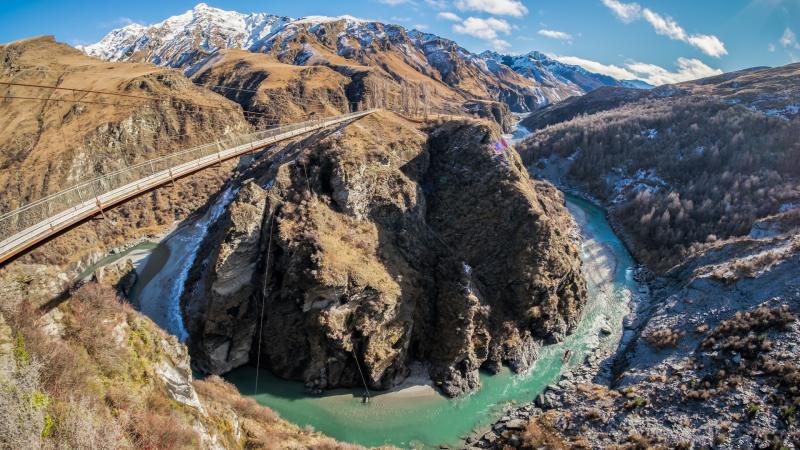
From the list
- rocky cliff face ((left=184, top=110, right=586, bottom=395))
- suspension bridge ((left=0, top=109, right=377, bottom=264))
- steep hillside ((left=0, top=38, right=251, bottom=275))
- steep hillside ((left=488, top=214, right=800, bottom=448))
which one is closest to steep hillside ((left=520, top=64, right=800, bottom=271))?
steep hillside ((left=488, top=214, right=800, bottom=448))

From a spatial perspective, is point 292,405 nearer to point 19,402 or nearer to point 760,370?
point 19,402

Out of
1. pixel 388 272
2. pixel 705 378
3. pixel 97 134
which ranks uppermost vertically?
pixel 97 134

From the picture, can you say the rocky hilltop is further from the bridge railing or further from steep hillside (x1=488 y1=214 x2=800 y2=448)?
the bridge railing

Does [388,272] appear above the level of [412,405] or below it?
above

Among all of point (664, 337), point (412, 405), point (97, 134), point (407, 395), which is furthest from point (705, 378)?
point (97, 134)

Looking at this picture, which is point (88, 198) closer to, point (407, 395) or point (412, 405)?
point (407, 395)

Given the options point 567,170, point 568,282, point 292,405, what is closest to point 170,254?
point 292,405
